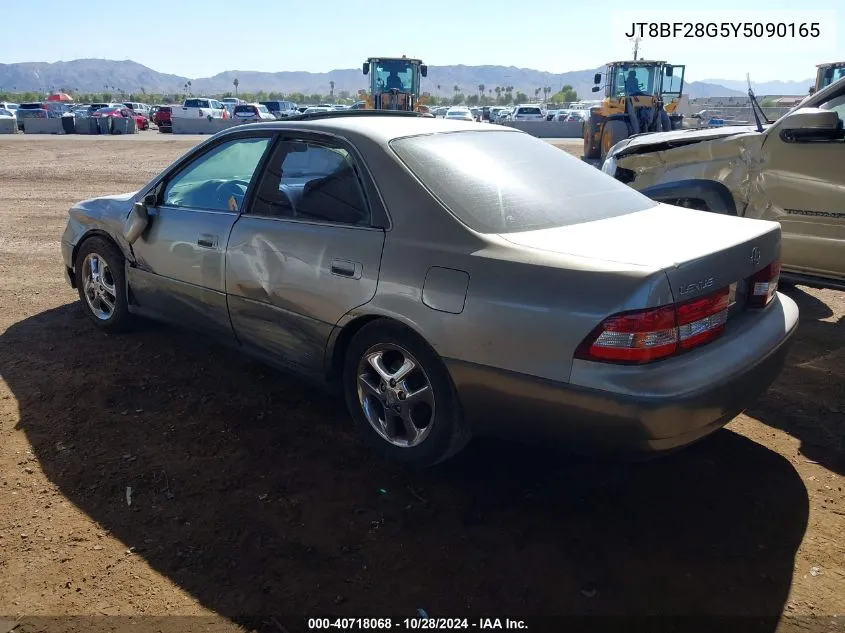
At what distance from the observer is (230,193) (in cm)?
402

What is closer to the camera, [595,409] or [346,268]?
[595,409]

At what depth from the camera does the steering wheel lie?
388cm

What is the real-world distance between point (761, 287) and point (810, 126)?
7.04 ft

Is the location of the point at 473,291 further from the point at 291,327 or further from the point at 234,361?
the point at 234,361

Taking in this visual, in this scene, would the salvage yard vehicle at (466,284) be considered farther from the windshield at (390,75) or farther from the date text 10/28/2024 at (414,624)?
the windshield at (390,75)

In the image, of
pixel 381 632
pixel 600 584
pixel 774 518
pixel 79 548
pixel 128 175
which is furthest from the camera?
pixel 128 175

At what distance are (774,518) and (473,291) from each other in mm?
1618

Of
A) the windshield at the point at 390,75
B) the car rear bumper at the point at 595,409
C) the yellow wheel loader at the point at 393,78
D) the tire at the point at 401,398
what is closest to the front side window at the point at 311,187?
the tire at the point at 401,398

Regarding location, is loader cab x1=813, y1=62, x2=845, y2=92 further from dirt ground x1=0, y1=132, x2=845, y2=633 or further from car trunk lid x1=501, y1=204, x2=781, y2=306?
car trunk lid x1=501, y1=204, x2=781, y2=306

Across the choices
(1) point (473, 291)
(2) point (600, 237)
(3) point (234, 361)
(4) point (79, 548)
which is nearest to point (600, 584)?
(1) point (473, 291)

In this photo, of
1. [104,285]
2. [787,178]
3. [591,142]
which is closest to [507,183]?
[787,178]

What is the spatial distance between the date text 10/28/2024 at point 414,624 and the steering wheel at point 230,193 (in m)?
2.31

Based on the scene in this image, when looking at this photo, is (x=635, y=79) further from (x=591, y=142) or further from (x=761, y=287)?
(x=761, y=287)

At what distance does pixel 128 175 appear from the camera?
15.1 metres
